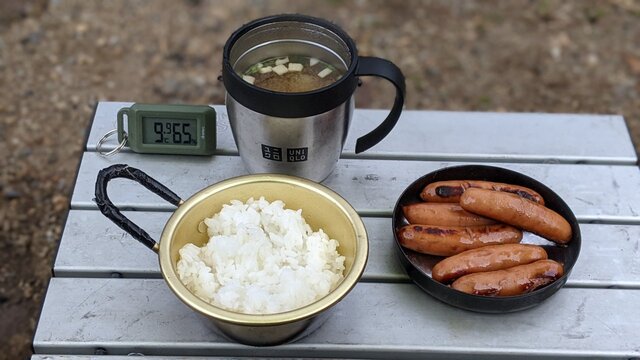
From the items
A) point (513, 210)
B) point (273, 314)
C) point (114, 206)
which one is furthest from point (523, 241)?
point (114, 206)

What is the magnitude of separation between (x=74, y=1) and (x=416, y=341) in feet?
10.5

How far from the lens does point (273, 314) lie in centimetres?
147

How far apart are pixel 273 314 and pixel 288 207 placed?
41 cm

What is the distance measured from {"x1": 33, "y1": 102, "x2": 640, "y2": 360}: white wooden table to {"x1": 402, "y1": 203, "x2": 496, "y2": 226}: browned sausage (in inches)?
5.4

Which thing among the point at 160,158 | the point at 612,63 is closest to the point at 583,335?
the point at 160,158

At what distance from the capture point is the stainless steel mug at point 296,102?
178 cm

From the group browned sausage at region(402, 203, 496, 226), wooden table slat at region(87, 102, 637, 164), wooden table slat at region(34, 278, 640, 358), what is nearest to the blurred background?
wooden table slat at region(87, 102, 637, 164)

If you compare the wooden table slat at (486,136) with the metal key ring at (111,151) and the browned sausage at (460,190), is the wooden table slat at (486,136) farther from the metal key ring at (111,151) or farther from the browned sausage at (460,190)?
the browned sausage at (460,190)

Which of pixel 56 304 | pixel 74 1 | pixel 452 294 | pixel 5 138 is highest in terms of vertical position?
pixel 452 294

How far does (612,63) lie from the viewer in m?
3.99

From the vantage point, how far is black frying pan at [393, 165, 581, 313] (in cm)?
169

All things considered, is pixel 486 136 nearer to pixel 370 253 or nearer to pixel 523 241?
pixel 523 241

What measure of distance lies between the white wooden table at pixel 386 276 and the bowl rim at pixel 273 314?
0.23m

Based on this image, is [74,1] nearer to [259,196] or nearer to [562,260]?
[259,196]
